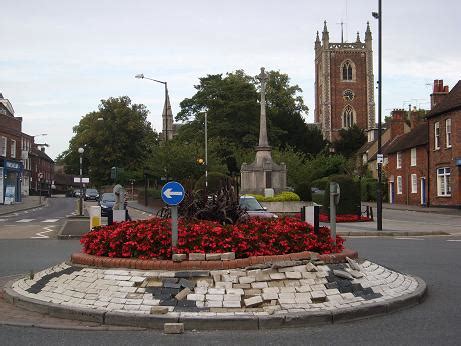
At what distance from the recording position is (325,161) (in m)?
62.8

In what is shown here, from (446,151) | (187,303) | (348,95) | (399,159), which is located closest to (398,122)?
(399,159)

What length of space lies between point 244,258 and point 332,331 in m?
1.97

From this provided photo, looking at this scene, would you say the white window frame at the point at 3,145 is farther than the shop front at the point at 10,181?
Yes

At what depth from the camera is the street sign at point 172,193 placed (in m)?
8.46

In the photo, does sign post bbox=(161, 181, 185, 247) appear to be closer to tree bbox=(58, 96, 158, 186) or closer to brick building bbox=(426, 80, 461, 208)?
brick building bbox=(426, 80, 461, 208)

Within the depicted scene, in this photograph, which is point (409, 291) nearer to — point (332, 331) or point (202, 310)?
point (332, 331)

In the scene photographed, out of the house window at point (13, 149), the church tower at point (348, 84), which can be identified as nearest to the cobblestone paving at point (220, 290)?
the house window at point (13, 149)

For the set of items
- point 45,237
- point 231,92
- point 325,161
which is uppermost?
point 231,92

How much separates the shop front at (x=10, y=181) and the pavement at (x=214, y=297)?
45.7 metres

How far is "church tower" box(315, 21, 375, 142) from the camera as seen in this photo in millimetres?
105375

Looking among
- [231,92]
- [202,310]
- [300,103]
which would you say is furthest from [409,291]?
[300,103]

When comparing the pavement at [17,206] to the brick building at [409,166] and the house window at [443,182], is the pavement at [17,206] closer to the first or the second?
the house window at [443,182]

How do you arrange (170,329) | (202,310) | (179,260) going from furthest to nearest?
1. (179,260)
2. (202,310)
3. (170,329)

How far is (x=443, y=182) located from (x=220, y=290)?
39181 millimetres
